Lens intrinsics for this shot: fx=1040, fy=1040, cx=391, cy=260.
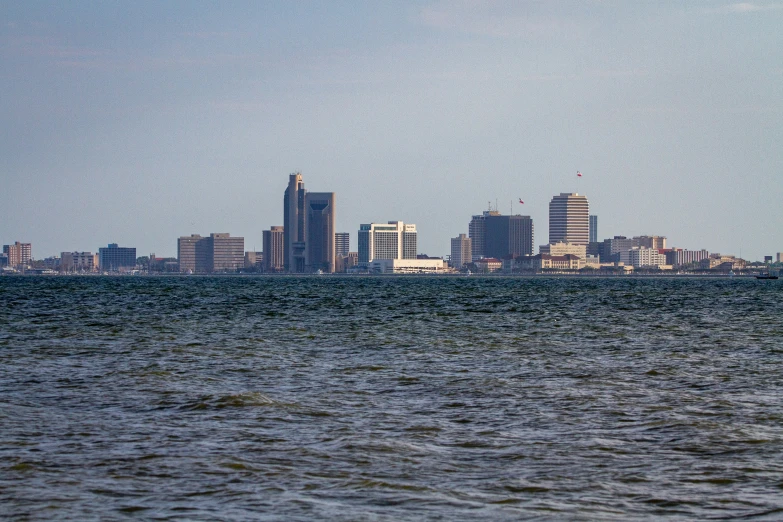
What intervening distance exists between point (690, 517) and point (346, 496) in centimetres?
426

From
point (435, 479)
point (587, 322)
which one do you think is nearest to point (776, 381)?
point (435, 479)

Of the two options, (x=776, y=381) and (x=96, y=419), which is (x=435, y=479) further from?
(x=776, y=381)

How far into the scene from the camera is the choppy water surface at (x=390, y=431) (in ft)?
43.2

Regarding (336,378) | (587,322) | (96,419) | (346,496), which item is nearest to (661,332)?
(587,322)

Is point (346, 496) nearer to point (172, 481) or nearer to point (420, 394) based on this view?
point (172, 481)

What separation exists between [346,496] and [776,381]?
620 inches

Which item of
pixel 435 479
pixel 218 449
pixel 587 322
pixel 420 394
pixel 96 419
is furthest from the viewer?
pixel 587 322

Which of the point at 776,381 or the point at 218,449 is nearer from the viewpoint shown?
the point at 218,449

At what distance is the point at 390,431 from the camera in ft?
59.2

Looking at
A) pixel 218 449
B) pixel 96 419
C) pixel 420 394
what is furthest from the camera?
pixel 420 394

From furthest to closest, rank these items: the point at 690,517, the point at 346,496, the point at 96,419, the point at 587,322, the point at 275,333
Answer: the point at 587,322 → the point at 275,333 → the point at 96,419 → the point at 346,496 → the point at 690,517

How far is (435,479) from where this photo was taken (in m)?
14.3

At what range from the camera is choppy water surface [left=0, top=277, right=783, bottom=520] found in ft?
43.2

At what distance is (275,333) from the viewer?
146 feet
